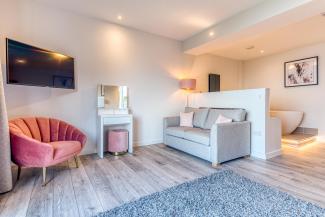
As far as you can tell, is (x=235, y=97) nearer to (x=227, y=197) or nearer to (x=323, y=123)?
(x=227, y=197)

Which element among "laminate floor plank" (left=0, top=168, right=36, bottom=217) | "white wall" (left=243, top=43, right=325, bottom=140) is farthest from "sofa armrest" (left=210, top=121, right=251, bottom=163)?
"white wall" (left=243, top=43, right=325, bottom=140)

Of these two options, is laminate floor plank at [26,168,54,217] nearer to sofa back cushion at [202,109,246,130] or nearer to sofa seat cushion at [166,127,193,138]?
sofa seat cushion at [166,127,193,138]

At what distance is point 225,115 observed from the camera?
3484 mm

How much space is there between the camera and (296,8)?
7.99 ft

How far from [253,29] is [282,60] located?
2985 millimetres

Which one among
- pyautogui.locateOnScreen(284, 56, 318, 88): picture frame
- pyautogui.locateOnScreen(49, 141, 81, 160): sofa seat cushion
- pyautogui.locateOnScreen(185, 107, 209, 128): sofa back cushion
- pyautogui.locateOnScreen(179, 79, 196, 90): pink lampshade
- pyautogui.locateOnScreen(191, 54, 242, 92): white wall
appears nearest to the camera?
pyautogui.locateOnScreen(49, 141, 81, 160): sofa seat cushion

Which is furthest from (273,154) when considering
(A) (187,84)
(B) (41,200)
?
(B) (41,200)

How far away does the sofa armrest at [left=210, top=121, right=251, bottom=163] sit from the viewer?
2.81 m

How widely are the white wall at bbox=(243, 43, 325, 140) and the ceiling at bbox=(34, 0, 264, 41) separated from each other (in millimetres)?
3102

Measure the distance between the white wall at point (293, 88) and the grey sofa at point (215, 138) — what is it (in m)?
2.79

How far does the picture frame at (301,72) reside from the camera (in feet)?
15.3

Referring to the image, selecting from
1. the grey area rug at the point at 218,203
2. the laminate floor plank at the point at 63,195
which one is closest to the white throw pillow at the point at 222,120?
the grey area rug at the point at 218,203

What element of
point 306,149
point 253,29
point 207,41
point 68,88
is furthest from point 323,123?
point 68,88

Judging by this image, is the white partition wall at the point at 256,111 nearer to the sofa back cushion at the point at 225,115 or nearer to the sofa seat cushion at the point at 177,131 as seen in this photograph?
the sofa back cushion at the point at 225,115
